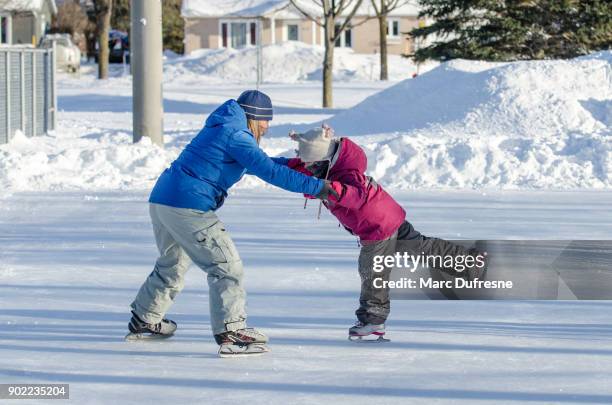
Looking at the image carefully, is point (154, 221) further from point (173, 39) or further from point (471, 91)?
point (173, 39)

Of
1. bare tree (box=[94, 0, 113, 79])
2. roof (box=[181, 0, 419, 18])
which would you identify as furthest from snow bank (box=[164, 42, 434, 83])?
roof (box=[181, 0, 419, 18])

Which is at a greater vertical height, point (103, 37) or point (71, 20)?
point (71, 20)

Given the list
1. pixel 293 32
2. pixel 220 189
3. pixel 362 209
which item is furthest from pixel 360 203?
pixel 293 32

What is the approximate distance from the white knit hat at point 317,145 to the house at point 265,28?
57.7 meters

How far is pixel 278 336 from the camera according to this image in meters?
6.65

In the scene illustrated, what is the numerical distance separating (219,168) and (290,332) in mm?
1236

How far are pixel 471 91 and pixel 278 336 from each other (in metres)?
13.3

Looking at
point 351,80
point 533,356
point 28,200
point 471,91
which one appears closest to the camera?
point 533,356

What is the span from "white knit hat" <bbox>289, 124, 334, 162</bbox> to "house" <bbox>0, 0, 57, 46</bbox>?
4666cm

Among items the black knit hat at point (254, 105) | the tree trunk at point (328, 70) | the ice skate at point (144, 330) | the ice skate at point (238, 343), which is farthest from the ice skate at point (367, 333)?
the tree trunk at point (328, 70)

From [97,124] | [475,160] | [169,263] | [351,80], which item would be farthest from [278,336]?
[351,80]

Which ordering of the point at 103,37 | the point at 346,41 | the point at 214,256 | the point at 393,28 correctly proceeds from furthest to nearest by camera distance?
the point at 393,28 → the point at 346,41 → the point at 103,37 → the point at 214,256

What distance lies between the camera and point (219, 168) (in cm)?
605

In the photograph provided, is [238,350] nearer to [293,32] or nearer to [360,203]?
[360,203]
